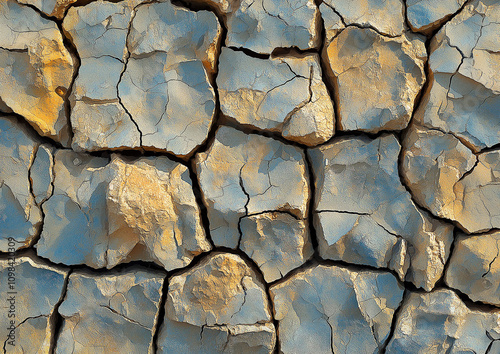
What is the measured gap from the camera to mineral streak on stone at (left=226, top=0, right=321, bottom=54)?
1748mm

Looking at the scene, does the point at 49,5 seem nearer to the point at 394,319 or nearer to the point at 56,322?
the point at 56,322

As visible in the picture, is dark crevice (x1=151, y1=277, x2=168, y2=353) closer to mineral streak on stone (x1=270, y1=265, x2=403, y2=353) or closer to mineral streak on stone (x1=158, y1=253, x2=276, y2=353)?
mineral streak on stone (x1=158, y1=253, x2=276, y2=353)

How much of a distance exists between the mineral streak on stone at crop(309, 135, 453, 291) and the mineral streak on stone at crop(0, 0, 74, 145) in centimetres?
114

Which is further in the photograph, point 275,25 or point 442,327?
point 275,25

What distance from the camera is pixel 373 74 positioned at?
1.74 meters

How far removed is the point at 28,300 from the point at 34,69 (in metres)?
0.99

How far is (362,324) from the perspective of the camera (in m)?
1.62

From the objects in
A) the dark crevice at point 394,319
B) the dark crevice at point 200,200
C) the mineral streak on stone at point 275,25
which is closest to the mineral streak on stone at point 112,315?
the dark crevice at point 200,200

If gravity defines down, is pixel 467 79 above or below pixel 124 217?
above

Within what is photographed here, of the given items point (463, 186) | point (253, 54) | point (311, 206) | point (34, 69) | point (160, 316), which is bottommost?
point (160, 316)

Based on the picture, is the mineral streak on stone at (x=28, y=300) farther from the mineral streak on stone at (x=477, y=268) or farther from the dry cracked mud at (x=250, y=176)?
the mineral streak on stone at (x=477, y=268)

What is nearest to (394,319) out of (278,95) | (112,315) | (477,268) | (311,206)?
(477,268)

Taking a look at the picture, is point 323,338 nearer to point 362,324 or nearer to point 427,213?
point 362,324

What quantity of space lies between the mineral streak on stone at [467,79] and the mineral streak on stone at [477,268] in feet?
1.31
